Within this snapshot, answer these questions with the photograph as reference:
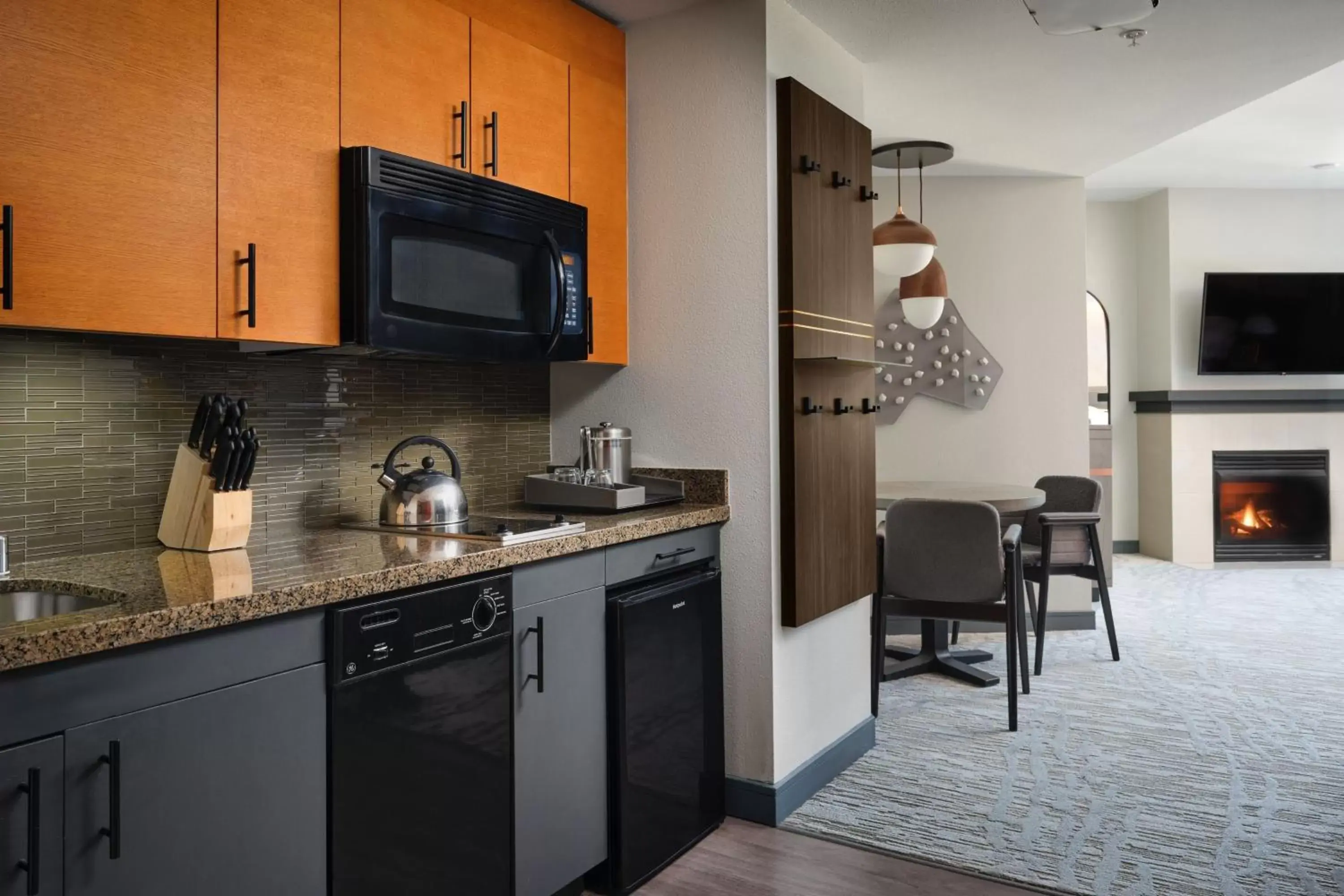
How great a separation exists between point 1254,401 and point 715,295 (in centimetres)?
622

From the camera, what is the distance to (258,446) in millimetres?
2359

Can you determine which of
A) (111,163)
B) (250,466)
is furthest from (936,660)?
(111,163)

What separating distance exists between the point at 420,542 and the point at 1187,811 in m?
2.35

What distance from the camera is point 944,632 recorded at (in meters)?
A: 4.66

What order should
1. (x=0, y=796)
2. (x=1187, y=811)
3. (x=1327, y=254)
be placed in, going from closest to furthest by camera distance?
(x=0, y=796), (x=1187, y=811), (x=1327, y=254)

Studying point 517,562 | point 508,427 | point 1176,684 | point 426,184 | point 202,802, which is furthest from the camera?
point 1176,684

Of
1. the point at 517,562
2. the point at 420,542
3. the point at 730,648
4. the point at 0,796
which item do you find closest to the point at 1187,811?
the point at 730,648

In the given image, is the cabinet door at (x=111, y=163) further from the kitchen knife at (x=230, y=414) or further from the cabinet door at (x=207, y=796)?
the cabinet door at (x=207, y=796)

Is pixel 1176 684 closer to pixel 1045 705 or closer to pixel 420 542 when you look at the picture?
pixel 1045 705

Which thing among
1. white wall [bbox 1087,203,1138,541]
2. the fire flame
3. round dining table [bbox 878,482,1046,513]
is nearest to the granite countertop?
round dining table [bbox 878,482,1046,513]

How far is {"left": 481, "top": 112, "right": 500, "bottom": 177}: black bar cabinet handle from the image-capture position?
8.27 feet

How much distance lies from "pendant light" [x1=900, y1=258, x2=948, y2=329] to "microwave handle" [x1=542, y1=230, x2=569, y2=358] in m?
2.34

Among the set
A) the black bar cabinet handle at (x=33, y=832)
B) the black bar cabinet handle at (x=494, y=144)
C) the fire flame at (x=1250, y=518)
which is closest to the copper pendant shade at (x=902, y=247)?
the black bar cabinet handle at (x=494, y=144)

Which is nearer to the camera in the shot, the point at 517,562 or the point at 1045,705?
the point at 517,562
